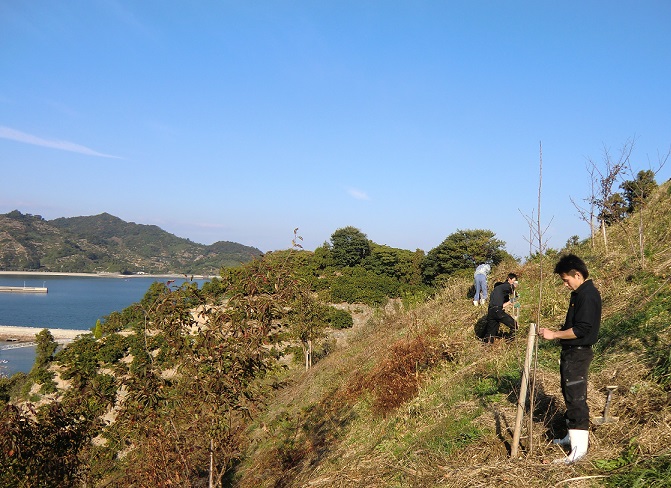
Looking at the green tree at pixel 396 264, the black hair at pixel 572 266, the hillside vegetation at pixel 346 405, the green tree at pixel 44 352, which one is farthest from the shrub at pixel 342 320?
the black hair at pixel 572 266

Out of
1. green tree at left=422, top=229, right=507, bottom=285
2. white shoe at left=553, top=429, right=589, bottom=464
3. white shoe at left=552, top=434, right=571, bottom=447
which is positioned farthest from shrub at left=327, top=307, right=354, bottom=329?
white shoe at left=553, top=429, right=589, bottom=464

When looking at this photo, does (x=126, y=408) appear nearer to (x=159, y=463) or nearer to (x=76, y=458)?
(x=159, y=463)

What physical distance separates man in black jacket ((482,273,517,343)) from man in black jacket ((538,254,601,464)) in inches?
180

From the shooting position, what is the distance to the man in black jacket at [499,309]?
27.9ft

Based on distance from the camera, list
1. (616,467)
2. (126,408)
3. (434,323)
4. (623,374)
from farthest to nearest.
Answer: (434,323)
(623,374)
(126,408)
(616,467)

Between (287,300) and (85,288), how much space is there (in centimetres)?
18438

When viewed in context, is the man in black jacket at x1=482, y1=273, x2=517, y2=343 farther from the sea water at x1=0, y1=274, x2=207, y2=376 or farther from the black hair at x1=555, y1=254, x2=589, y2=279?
the sea water at x1=0, y1=274, x2=207, y2=376

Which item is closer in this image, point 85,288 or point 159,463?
point 159,463

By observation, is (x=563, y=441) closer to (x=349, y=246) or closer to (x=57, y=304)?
(x=349, y=246)

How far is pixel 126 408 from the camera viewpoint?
4344mm

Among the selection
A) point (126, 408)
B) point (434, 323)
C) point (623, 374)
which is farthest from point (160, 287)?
point (434, 323)

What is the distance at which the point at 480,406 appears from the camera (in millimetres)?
6035

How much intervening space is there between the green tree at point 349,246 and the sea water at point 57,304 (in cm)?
3537

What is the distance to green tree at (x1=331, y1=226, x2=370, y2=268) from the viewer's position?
195 feet
